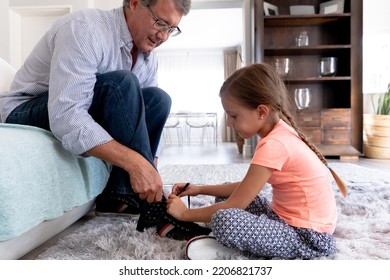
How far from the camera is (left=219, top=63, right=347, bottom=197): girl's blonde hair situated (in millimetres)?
882

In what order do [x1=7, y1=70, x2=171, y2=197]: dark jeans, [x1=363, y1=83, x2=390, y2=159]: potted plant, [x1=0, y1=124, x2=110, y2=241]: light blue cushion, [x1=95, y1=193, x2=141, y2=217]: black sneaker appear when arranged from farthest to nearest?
[x1=363, y1=83, x2=390, y2=159]: potted plant
[x1=95, y1=193, x2=141, y2=217]: black sneaker
[x1=7, y1=70, x2=171, y2=197]: dark jeans
[x1=0, y1=124, x2=110, y2=241]: light blue cushion

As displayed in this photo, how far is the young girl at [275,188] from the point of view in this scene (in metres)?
0.79


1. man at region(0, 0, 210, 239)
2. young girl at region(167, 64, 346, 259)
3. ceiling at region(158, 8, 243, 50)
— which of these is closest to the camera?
young girl at region(167, 64, 346, 259)

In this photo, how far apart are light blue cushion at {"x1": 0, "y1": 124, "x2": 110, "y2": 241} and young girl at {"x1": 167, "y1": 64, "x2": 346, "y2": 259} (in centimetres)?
27

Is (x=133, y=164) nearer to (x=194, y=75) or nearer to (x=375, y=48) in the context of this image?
(x=375, y=48)

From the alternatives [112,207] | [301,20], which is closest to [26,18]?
[301,20]

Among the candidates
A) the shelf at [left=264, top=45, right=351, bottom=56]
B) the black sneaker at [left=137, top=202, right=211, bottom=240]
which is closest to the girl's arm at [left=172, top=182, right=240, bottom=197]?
the black sneaker at [left=137, top=202, right=211, bottom=240]

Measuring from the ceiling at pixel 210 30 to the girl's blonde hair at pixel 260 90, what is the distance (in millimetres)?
4460

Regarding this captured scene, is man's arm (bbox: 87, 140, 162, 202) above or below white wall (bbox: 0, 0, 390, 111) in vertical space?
below

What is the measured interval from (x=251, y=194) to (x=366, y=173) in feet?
5.57

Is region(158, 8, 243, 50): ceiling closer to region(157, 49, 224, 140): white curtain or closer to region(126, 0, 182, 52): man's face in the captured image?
region(157, 49, 224, 140): white curtain

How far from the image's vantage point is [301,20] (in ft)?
11.5

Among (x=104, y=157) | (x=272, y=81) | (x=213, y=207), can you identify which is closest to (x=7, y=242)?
(x=104, y=157)

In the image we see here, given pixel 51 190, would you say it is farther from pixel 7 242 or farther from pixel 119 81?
pixel 119 81
